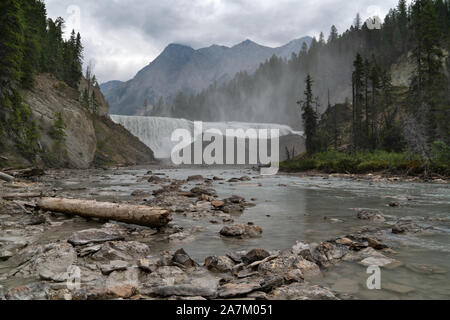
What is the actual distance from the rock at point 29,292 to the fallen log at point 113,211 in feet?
10.6

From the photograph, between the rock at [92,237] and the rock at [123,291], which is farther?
the rock at [92,237]

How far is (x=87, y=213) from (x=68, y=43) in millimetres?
79670

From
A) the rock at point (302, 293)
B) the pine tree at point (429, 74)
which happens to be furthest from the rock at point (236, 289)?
the pine tree at point (429, 74)

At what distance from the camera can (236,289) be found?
3041 mm

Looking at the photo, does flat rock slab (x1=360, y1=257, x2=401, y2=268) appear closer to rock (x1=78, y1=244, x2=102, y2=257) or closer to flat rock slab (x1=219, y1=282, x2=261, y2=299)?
flat rock slab (x1=219, y1=282, x2=261, y2=299)

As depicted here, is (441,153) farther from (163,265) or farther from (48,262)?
(48,262)

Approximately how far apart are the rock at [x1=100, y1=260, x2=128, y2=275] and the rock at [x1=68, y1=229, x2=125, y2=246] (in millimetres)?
1197

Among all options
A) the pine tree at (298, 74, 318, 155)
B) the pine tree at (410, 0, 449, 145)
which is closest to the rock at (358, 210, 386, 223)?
the pine tree at (410, 0, 449, 145)

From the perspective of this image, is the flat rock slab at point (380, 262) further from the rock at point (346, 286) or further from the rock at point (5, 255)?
the rock at point (5, 255)

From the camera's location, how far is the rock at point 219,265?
391 centimetres

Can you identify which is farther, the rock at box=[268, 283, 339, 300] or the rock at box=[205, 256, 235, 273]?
the rock at box=[205, 256, 235, 273]

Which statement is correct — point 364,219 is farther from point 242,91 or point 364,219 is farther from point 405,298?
point 242,91

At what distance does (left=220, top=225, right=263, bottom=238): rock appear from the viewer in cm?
591
